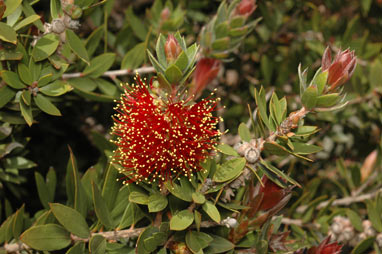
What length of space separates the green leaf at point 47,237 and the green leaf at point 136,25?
95 centimetres

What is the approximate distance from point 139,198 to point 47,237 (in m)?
0.32

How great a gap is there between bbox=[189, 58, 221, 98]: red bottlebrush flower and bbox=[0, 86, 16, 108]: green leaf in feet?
2.05

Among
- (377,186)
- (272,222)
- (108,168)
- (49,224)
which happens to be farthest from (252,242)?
(377,186)

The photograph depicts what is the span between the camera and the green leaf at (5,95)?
1375 mm

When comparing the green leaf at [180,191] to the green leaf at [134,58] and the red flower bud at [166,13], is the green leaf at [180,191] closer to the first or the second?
the green leaf at [134,58]

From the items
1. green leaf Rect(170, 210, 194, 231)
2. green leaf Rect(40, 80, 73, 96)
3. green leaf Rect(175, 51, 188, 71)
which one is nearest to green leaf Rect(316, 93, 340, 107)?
green leaf Rect(175, 51, 188, 71)

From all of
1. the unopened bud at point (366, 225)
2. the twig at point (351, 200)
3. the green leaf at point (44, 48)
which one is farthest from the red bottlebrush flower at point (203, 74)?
the unopened bud at point (366, 225)

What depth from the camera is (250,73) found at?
2.22m

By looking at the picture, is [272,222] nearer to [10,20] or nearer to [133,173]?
[133,173]

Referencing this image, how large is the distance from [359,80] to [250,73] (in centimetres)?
55

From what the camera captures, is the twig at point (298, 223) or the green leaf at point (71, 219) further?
the twig at point (298, 223)

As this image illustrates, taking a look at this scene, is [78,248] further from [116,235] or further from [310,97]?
[310,97]

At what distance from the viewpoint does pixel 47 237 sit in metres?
1.28

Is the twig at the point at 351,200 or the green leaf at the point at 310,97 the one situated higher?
the green leaf at the point at 310,97
